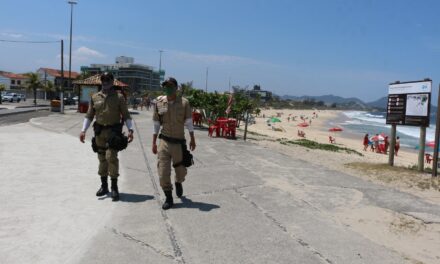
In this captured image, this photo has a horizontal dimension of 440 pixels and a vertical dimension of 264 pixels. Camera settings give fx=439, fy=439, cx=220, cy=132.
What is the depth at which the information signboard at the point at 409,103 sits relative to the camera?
35.9ft

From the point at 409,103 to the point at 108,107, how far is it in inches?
331

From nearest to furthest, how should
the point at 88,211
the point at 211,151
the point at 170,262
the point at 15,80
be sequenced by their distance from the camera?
the point at 170,262, the point at 88,211, the point at 211,151, the point at 15,80

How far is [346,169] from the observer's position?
36.4 feet

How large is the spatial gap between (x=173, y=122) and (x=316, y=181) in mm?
3798

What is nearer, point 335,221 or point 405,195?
point 335,221

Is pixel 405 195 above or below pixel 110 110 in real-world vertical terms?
below

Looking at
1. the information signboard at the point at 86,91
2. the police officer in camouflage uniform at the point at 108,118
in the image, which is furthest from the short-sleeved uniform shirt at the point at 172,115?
the information signboard at the point at 86,91

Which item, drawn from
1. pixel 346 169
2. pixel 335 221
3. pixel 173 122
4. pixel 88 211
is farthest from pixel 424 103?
pixel 88 211

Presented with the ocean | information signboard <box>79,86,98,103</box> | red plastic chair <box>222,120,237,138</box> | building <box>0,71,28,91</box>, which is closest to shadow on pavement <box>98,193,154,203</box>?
red plastic chair <box>222,120,237,138</box>

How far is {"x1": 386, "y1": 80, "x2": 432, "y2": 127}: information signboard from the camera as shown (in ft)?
35.9

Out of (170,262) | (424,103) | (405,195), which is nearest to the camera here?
(170,262)

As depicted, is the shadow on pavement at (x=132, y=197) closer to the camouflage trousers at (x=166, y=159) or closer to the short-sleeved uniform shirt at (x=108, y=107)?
the camouflage trousers at (x=166, y=159)

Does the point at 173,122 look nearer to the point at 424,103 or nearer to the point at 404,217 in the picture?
the point at 404,217

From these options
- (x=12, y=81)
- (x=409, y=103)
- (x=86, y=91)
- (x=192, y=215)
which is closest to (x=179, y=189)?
(x=192, y=215)
